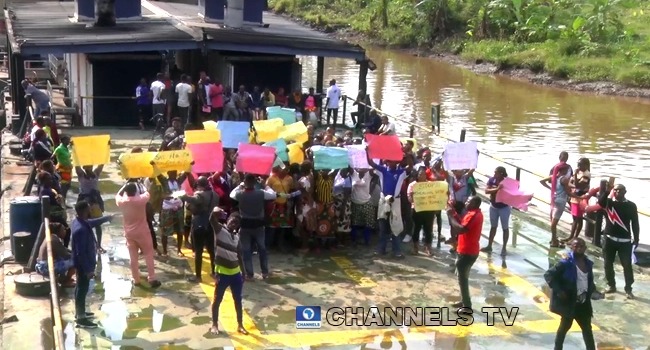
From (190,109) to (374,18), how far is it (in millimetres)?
40972

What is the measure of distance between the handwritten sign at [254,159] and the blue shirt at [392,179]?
1616 millimetres

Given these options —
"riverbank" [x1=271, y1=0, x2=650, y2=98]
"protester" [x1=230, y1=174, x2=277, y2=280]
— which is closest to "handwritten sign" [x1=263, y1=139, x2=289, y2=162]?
"protester" [x1=230, y1=174, x2=277, y2=280]

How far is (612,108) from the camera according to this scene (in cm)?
3612

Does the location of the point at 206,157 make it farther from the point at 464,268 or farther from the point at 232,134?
the point at 464,268

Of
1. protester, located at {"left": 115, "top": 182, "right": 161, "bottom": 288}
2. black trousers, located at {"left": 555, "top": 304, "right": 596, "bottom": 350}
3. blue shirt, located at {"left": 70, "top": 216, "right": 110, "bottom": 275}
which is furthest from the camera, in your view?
protester, located at {"left": 115, "top": 182, "right": 161, "bottom": 288}

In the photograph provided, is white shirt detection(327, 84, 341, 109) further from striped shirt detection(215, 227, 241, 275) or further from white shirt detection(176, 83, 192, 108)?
striped shirt detection(215, 227, 241, 275)

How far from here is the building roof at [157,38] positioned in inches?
754

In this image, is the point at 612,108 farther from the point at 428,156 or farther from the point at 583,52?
the point at 428,156

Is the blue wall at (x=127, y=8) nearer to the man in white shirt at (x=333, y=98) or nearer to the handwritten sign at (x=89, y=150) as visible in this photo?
the man in white shirt at (x=333, y=98)

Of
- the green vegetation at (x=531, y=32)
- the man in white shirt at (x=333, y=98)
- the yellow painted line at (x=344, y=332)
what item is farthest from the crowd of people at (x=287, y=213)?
the green vegetation at (x=531, y=32)

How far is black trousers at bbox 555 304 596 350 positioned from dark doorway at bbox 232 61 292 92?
46.8 feet

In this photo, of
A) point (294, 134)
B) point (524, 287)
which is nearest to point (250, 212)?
point (294, 134)

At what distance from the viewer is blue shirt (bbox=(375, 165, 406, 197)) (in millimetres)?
12016

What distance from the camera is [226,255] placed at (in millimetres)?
9219
